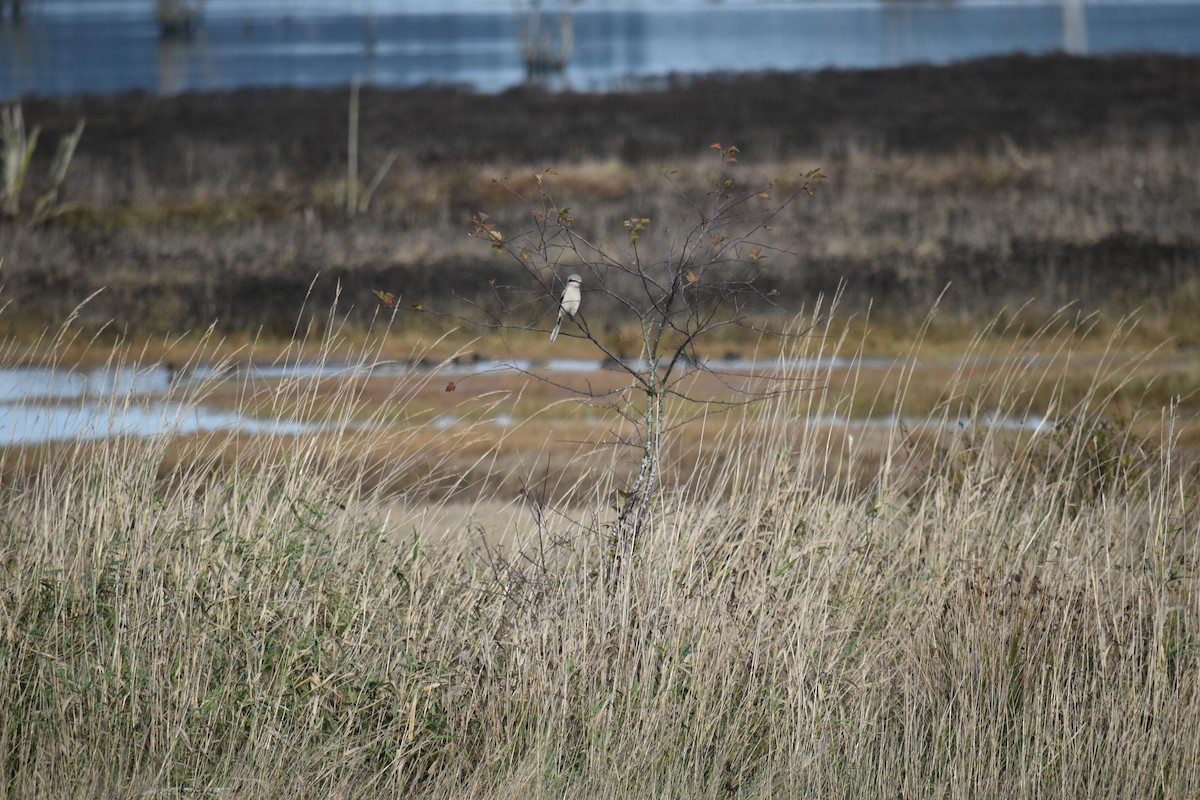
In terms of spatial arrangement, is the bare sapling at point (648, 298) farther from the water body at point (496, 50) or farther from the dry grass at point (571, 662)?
the water body at point (496, 50)

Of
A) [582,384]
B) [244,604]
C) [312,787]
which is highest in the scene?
[244,604]

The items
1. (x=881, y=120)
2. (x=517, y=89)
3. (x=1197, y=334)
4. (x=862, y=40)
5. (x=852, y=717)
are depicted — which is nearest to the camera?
(x=852, y=717)

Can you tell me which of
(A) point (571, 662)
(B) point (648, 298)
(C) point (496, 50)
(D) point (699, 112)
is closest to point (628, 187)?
(D) point (699, 112)

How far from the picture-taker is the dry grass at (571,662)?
13.3 feet

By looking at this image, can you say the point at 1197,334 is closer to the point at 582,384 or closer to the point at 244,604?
the point at 582,384

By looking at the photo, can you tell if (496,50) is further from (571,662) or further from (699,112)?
(571,662)

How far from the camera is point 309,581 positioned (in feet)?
14.9

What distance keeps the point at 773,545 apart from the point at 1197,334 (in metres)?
12.9

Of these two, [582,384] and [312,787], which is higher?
[312,787]

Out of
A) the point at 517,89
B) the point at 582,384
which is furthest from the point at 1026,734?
the point at 517,89

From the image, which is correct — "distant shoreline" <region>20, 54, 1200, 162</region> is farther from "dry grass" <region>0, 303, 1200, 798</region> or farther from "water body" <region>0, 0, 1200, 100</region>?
"dry grass" <region>0, 303, 1200, 798</region>

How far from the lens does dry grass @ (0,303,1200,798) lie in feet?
13.3

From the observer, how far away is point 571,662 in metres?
4.25

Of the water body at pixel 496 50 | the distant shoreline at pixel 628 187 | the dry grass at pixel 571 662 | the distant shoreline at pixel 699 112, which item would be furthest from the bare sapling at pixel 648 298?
the water body at pixel 496 50
